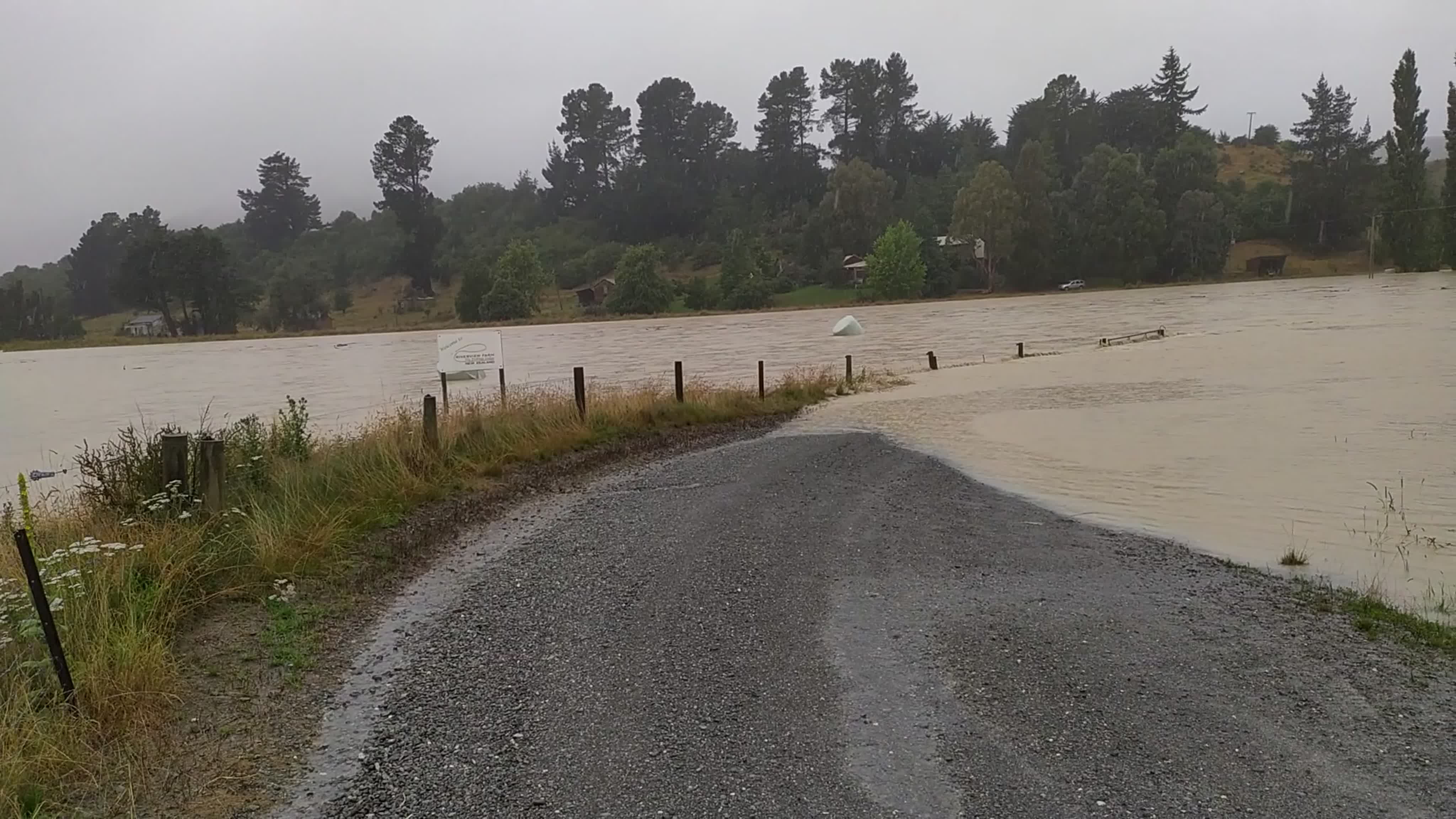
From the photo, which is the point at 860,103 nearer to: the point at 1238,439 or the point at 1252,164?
the point at 1252,164

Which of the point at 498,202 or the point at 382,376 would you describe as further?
the point at 498,202

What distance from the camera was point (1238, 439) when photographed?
51.5ft

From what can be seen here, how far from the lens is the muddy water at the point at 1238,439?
9.90 meters

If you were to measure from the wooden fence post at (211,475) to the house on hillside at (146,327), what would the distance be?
9718 centimetres

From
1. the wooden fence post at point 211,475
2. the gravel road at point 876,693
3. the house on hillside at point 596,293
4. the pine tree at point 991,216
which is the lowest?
the gravel road at point 876,693

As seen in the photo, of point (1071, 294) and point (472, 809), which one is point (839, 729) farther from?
point (1071, 294)

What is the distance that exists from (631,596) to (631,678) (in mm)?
1589

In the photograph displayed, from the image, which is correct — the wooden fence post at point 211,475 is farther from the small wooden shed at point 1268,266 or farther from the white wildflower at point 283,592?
the small wooden shed at point 1268,266

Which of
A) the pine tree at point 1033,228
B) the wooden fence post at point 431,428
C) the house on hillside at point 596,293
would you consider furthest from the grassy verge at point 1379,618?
the house on hillside at point 596,293

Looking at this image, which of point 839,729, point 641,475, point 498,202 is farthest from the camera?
point 498,202

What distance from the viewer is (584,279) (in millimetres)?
106312

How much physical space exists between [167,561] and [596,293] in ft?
305

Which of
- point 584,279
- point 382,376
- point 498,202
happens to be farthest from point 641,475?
point 498,202

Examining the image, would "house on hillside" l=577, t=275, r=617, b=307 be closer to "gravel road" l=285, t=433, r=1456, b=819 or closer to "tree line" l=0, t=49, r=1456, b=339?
"tree line" l=0, t=49, r=1456, b=339
